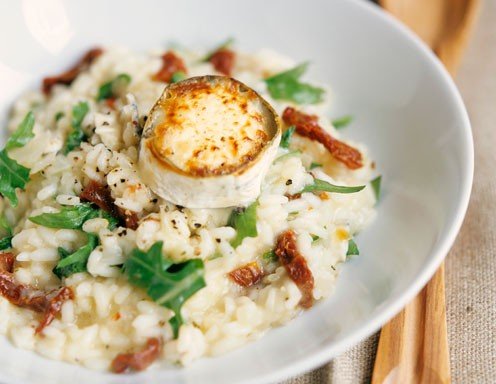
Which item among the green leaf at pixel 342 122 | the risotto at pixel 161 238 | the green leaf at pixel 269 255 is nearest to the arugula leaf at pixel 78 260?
the risotto at pixel 161 238

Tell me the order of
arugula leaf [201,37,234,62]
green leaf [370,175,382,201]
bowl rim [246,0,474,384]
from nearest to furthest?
bowl rim [246,0,474,384]
green leaf [370,175,382,201]
arugula leaf [201,37,234,62]

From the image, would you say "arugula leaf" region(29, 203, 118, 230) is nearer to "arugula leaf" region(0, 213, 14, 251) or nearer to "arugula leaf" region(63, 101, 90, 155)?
"arugula leaf" region(0, 213, 14, 251)

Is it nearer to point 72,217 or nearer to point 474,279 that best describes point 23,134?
point 72,217

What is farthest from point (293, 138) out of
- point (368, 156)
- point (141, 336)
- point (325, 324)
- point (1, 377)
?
point (1, 377)

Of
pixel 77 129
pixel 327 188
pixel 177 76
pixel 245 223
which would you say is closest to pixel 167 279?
pixel 245 223

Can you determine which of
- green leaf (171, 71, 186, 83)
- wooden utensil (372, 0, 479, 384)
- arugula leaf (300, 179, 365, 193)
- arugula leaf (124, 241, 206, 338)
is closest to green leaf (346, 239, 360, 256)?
arugula leaf (300, 179, 365, 193)

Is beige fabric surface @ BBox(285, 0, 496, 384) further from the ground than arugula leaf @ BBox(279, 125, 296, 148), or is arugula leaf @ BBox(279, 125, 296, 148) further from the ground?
arugula leaf @ BBox(279, 125, 296, 148)

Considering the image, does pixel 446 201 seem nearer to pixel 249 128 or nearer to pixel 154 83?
pixel 249 128
